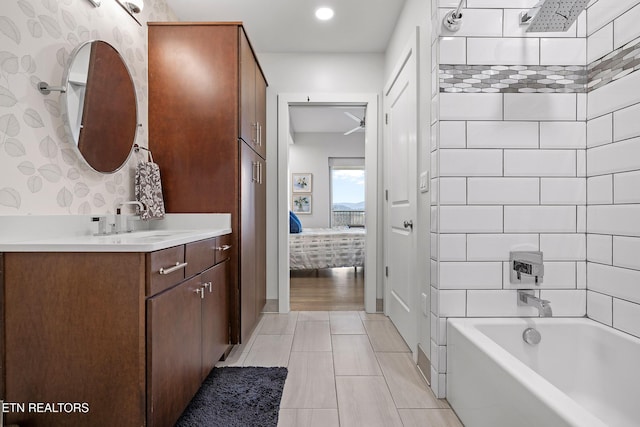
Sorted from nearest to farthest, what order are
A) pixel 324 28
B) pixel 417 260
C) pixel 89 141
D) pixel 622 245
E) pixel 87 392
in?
pixel 87 392, pixel 622 245, pixel 89 141, pixel 417 260, pixel 324 28

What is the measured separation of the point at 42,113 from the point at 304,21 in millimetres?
2038

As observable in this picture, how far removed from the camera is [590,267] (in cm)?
170

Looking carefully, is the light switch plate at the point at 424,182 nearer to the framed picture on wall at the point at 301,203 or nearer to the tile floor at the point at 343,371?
the tile floor at the point at 343,371

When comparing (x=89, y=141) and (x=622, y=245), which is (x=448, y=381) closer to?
(x=622, y=245)

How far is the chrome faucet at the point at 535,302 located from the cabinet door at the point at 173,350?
62.8 inches

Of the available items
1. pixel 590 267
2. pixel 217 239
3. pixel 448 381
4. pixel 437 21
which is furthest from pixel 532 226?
pixel 217 239

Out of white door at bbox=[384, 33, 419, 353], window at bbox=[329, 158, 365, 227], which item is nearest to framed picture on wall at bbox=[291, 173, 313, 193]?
window at bbox=[329, 158, 365, 227]

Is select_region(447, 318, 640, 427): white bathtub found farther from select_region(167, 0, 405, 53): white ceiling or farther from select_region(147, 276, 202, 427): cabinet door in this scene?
select_region(167, 0, 405, 53): white ceiling

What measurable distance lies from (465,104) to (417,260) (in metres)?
0.93

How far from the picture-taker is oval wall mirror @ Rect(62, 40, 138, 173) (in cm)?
159

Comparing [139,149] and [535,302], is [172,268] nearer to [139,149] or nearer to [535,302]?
[139,149]

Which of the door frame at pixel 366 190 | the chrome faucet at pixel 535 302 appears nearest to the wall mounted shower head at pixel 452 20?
the chrome faucet at pixel 535 302

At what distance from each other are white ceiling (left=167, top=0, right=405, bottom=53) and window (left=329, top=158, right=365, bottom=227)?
13.3ft

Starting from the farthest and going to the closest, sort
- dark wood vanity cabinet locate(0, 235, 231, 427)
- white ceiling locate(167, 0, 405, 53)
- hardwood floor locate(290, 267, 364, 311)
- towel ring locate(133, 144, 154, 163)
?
1. hardwood floor locate(290, 267, 364, 311)
2. white ceiling locate(167, 0, 405, 53)
3. towel ring locate(133, 144, 154, 163)
4. dark wood vanity cabinet locate(0, 235, 231, 427)
